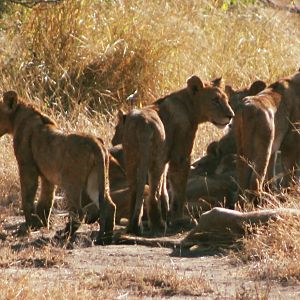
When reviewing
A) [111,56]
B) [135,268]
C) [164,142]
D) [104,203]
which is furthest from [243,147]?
[111,56]

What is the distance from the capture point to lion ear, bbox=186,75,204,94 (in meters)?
10.8

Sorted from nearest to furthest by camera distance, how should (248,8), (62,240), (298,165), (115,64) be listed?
(62,240) → (298,165) → (115,64) → (248,8)

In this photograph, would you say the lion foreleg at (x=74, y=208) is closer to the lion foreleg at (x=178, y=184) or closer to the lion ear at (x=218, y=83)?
the lion foreleg at (x=178, y=184)

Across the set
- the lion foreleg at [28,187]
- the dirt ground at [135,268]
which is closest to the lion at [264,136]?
the dirt ground at [135,268]

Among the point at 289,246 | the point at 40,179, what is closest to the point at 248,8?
the point at 40,179

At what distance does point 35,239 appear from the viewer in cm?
948

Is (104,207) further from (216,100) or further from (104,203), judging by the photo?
(216,100)

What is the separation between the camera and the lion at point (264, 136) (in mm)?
10227

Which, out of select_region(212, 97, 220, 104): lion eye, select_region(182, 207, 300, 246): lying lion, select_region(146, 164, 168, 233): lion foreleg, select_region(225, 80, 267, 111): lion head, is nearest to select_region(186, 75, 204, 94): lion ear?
select_region(212, 97, 220, 104): lion eye

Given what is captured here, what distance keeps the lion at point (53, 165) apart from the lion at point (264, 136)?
1401 millimetres

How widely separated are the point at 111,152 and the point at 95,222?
1270 millimetres

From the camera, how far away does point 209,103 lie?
35.3 feet

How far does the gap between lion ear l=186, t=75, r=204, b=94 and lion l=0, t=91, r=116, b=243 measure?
60.9 inches

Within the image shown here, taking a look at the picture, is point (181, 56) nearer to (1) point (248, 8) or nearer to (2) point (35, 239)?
(1) point (248, 8)
